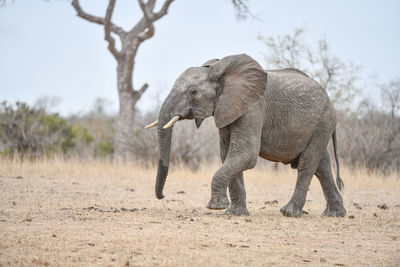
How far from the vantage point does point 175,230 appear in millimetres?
6480

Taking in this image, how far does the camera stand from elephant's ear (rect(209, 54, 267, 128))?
24.4 ft

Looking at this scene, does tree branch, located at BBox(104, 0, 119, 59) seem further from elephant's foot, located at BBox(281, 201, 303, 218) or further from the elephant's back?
elephant's foot, located at BBox(281, 201, 303, 218)

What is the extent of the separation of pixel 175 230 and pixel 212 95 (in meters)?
1.99

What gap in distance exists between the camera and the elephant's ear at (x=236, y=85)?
7441 millimetres

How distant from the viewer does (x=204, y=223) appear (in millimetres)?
7090

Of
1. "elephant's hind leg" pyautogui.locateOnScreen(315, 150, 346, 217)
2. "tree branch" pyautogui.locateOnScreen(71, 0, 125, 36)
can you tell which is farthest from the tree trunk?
"elephant's hind leg" pyautogui.locateOnScreen(315, 150, 346, 217)

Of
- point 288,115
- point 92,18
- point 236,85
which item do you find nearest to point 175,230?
point 236,85

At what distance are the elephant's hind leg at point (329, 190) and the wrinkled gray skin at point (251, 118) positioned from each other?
0.05 ft

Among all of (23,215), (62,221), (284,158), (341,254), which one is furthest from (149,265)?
(284,158)

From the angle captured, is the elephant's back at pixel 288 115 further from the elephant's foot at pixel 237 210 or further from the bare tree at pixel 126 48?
the bare tree at pixel 126 48

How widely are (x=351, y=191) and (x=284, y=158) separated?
17.1 feet

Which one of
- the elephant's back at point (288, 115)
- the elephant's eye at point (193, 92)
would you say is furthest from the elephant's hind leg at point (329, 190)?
the elephant's eye at point (193, 92)

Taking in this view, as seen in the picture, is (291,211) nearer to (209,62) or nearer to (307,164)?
(307,164)

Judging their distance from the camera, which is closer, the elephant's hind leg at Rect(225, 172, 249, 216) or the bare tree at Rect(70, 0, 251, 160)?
the elephant's hind leg at Rect(225, 172, 249, 216)
